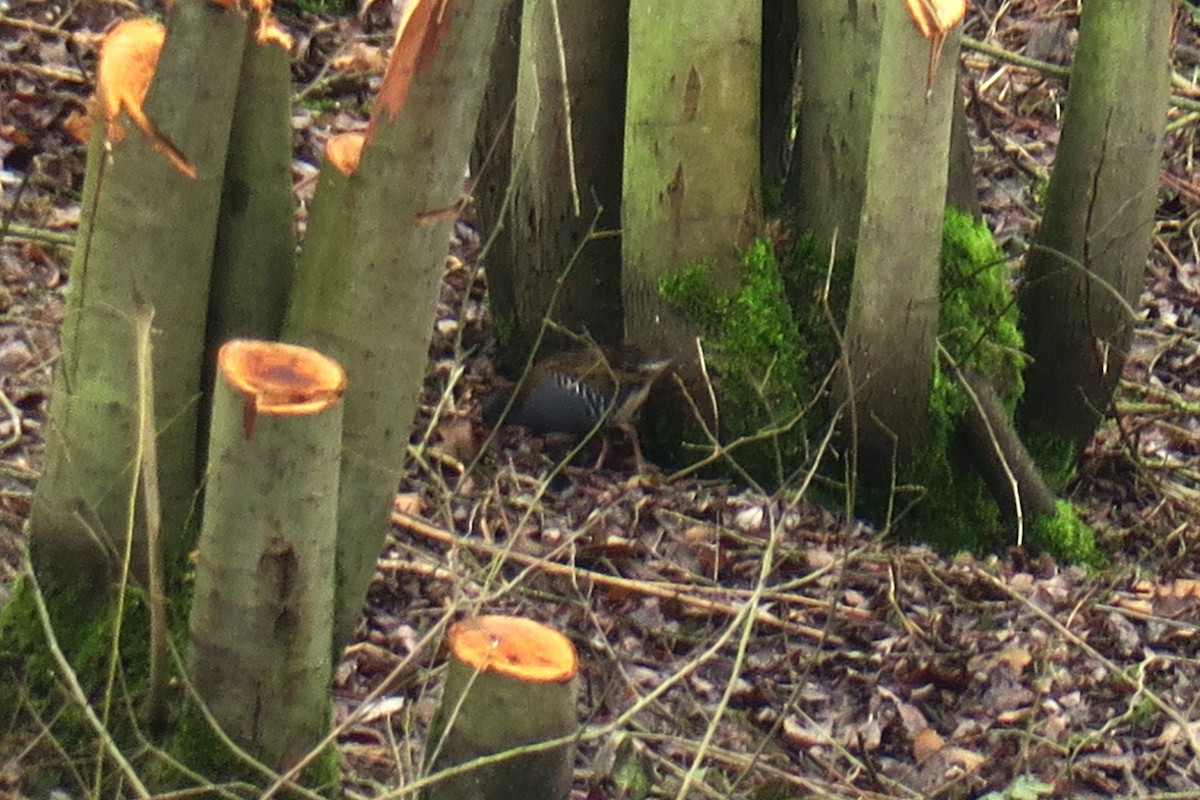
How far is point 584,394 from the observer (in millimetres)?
5461

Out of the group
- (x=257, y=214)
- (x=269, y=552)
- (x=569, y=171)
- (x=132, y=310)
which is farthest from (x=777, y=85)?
(x=269, y=552)

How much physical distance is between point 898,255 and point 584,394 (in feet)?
3.97

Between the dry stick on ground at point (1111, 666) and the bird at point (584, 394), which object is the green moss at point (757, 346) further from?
the dry stick on ground at point (1111, 666)

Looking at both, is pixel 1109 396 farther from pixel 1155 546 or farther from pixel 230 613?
pixel 230 613

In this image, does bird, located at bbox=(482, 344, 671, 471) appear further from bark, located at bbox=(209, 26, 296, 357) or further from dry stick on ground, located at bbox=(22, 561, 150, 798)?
dry stick on ground, located at bbox=(22, 561, 150, 798)

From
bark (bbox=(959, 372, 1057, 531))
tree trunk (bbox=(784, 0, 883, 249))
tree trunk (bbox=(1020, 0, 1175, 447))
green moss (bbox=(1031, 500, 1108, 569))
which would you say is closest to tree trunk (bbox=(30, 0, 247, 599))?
tree trunk (bbox=(784, 0, 883, 249))

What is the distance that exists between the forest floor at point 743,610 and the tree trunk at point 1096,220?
1.11 feet

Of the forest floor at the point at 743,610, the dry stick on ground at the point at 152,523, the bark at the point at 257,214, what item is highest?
the bark at the point at 257,214

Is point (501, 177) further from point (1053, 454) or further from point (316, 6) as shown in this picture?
point (316, 6)

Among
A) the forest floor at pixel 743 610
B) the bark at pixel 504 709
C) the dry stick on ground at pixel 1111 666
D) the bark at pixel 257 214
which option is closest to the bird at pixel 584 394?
the forest floor at pixel 743 610

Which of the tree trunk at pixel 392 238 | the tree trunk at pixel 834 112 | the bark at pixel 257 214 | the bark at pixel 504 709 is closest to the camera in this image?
the tree trunk at pixel 392 238

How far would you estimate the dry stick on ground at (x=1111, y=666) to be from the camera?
3.92m

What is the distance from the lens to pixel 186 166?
113 inches

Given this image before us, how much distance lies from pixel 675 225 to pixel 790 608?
1.32m
